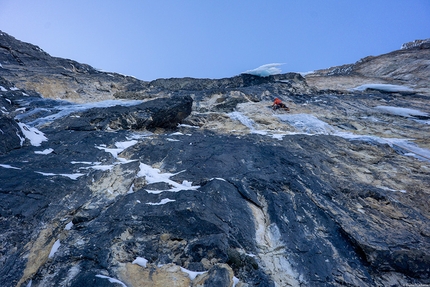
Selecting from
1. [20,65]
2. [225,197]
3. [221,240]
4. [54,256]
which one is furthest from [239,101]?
[20,65]

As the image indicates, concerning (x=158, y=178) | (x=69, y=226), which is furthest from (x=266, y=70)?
(x=69, y=226)

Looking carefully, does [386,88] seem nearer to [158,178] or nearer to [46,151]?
[158,178]

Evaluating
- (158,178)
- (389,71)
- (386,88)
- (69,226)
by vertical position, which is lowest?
(69,226)

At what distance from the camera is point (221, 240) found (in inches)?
191

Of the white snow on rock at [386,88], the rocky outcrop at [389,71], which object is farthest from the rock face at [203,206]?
the rocky outcrop at [389,71]

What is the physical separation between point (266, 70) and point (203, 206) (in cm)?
1600

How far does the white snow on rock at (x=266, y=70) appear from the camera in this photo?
19.3 meters

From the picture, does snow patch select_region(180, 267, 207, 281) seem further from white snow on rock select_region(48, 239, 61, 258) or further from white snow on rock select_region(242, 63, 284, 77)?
white snow on rock select_region(242, 63, 284, 77)

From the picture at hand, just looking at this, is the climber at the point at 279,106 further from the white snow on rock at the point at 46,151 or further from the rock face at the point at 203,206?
the white snow on rock at the point at 46,151

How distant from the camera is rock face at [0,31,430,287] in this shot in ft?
15.0

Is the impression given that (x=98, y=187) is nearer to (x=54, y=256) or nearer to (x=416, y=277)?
(x=54, y=256)

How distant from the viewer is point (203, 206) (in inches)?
217

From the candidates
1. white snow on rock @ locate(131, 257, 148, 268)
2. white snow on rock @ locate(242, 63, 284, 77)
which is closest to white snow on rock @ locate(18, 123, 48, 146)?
white snow on rock @ locate(131, 257, 148, 268)

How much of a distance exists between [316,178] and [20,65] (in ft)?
61.4
